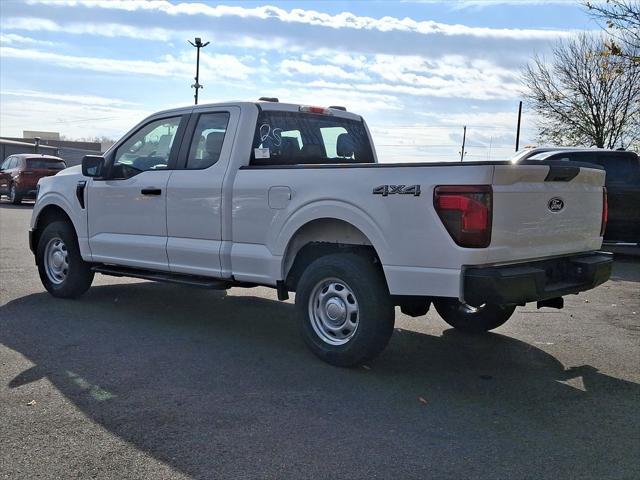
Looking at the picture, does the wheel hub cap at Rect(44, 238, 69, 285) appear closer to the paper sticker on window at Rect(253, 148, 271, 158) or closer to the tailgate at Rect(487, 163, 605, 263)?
the paper sticker on window at Rect(253, 148, 271, 158)

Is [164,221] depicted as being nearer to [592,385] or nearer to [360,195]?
[360,195]

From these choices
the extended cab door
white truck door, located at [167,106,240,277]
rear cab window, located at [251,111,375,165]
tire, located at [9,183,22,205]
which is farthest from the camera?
the extended cab door

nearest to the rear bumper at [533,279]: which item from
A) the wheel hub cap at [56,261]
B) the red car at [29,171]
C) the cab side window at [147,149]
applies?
the cab side window at [147,149]

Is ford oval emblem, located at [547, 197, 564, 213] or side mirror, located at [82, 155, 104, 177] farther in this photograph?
side mirror, located at [82, 155, 104, 177]

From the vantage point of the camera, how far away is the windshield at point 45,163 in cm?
2209

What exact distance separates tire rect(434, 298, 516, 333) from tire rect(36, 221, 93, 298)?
3951 millimetres

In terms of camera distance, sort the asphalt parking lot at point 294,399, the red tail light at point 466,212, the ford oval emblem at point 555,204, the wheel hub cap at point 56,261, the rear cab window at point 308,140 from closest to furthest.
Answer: the asphalt parking lot at point 294,399
the red tail light at point 466,212
the ford oval emblem at point 555,204
the rear cab window at point 308,140
the wheel hub cap at point 56,261

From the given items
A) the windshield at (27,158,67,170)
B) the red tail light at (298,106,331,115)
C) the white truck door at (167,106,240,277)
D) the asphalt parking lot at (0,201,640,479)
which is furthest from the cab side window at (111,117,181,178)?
the windshield at (27,158,67,170)

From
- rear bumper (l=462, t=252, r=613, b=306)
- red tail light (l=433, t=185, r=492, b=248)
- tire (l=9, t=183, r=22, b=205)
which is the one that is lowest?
tire (l=9, t=183, r=22, b=205)

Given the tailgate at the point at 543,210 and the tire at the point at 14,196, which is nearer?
the tailgate at the point at 543,210

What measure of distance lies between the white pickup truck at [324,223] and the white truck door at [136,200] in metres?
0.02

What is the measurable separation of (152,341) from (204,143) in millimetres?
1879

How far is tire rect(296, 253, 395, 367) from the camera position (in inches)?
188

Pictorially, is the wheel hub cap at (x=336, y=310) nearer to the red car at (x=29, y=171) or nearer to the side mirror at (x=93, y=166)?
the side mirror at (x=93, y=166)
